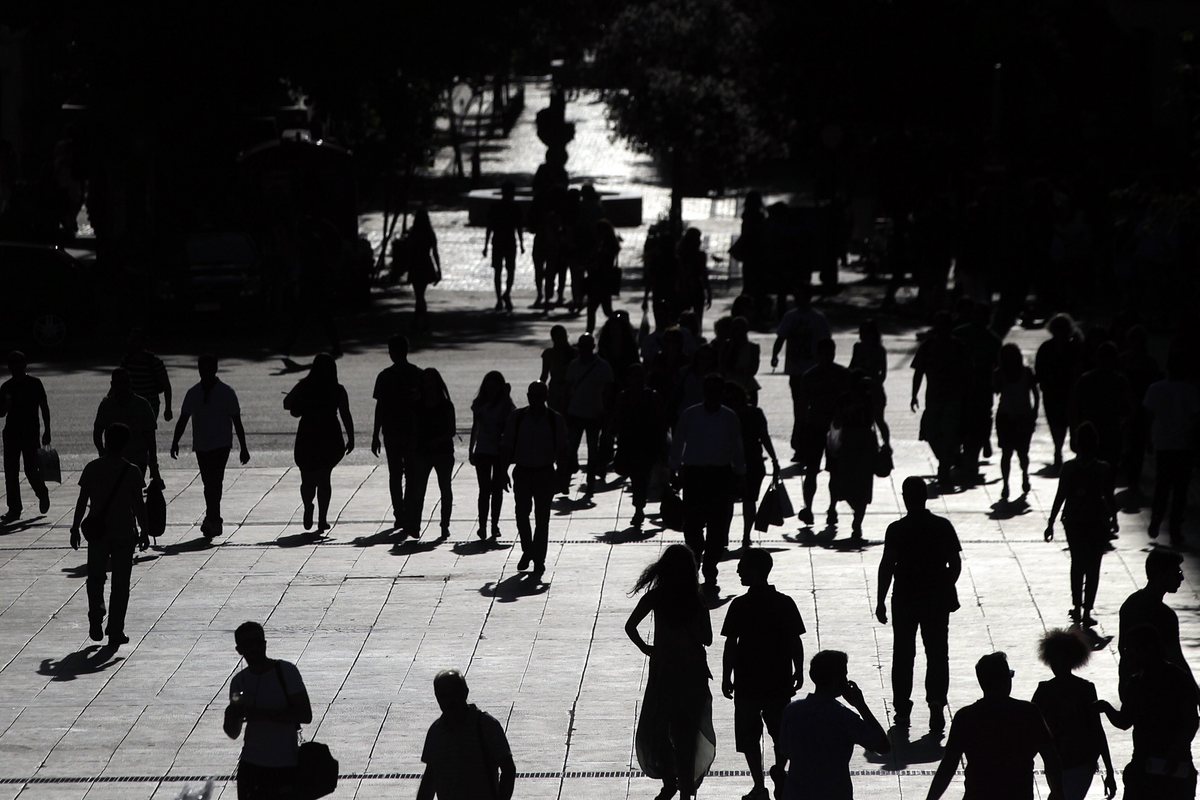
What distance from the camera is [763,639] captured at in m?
10.3

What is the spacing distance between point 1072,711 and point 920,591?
246 centimetres

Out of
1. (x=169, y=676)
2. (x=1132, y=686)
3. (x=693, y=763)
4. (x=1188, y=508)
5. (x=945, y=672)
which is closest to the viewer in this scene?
A: (x=1132, y=686)

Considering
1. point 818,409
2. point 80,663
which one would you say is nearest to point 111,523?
point 80,663

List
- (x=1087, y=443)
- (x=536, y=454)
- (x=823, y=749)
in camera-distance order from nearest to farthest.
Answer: (x=823, y=749) → (x=1087, y=443) → (x=536, y=454)

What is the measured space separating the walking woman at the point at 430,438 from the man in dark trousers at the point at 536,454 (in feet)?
3.96

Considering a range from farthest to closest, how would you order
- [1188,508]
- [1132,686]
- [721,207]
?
[721,207], [1188,508], [1132,686]

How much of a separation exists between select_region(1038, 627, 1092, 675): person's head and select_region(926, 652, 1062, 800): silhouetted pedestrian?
22.0 inches

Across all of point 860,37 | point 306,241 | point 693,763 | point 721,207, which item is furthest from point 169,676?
point 721,207

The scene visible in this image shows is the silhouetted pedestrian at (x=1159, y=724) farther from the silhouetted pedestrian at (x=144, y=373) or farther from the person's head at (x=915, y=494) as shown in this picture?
the silhouetted pedestrian at (x=144, y=373)

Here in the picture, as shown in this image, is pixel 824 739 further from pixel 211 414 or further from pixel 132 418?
pixel 211 414

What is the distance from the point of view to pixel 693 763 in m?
10.1

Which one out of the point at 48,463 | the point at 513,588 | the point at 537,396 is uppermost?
the point at 537,396

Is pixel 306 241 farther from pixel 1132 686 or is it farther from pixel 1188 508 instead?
pixel 1132 686

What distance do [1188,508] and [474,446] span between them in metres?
6.54
